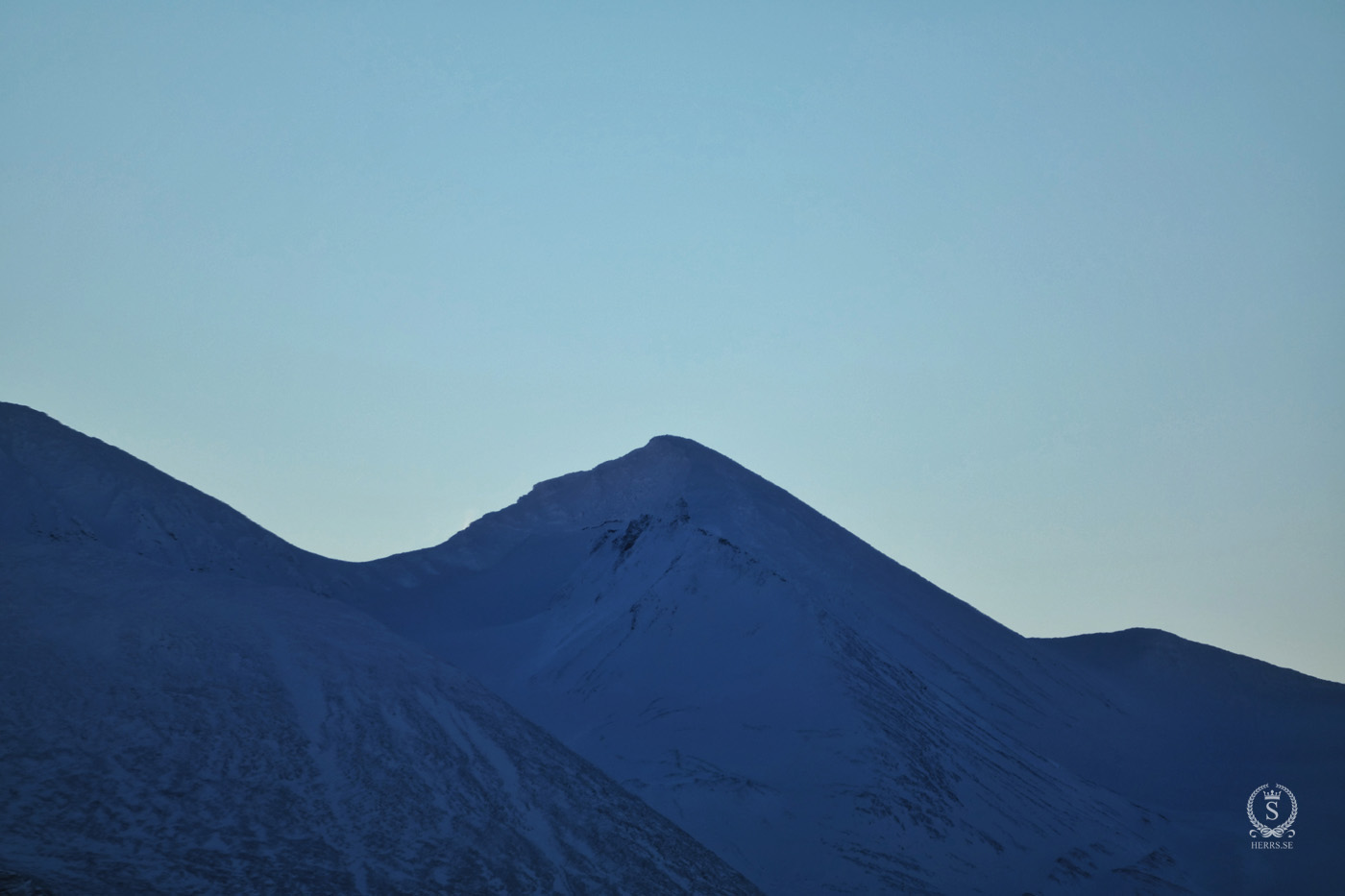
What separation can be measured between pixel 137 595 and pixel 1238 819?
4088 cm

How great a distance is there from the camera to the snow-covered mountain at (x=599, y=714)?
77.4 feet

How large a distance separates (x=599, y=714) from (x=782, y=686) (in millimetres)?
7098

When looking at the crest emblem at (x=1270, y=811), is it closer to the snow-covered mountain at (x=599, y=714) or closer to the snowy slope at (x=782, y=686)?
the snow-covered mountain at (x=599, y=714)

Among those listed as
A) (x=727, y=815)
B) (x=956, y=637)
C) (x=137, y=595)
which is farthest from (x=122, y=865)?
(x=956, y=637)

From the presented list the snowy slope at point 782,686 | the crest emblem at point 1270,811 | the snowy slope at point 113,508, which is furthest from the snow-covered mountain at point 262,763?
the crest emblem at point 1270,811

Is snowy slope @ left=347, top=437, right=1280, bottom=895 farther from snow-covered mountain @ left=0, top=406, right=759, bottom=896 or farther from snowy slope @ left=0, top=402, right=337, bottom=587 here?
snowy slope @ left=0, top=402, right=337, bottom=587

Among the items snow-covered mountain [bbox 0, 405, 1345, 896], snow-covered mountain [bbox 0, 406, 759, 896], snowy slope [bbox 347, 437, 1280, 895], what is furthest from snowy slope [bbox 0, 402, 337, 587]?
snow-covered mountain [bbox 0, 406, 759, 896]

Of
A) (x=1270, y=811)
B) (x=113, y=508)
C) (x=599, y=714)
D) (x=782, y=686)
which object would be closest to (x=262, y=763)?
(x=599, y=714)

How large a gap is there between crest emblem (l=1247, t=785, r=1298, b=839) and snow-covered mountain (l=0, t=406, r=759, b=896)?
2501 centimetres

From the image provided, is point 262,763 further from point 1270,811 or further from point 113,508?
point 1270,811

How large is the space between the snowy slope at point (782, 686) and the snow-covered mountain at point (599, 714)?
154 mm

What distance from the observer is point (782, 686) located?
44250mm

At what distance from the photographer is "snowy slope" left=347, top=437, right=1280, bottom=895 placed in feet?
120

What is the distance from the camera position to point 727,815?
36.2 m
